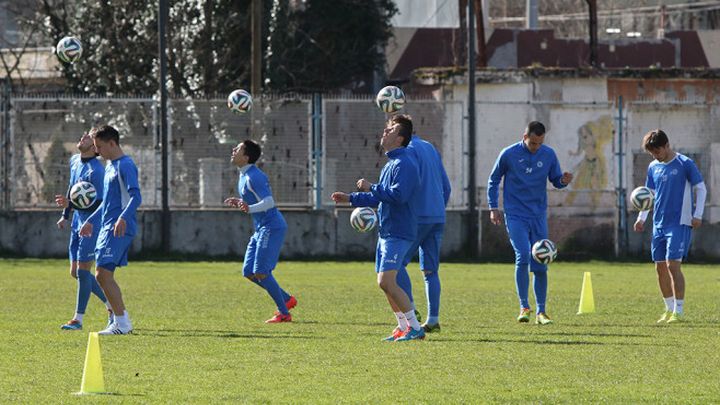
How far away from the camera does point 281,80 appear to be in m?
38.4

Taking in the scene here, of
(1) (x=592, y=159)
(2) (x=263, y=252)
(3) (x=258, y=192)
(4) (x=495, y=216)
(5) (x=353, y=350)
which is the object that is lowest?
(5) (x=353, y=350)

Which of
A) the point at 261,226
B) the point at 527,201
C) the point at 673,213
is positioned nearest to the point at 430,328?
the point at 527,201

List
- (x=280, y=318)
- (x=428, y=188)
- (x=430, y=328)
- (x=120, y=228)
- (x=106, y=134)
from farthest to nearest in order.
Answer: (x=280, y=318)
(x=430, y=328)
(x=428, y=188)
(x=106, y=134)
(x=120, y=228)

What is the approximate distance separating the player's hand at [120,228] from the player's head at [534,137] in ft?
14.8

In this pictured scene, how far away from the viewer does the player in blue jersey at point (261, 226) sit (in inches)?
670

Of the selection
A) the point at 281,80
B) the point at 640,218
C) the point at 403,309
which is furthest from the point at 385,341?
the point at 281,80

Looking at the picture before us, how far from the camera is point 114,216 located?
15.2 meters

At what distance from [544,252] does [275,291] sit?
2952 millimetres

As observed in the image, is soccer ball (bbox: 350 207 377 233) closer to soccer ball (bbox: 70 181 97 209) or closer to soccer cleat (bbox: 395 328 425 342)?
soccer cleat (bbox: 395 328 425 342)

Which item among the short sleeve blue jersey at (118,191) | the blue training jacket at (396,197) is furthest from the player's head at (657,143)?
the short sleeve blue jersey at (118,191)

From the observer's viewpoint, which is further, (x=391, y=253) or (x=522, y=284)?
(x=522, y=284)

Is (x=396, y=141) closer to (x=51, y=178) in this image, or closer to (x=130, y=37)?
(x=51, y=178)

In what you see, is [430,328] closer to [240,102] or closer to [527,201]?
[527,201]

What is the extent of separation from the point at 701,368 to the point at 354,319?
5681 mm
